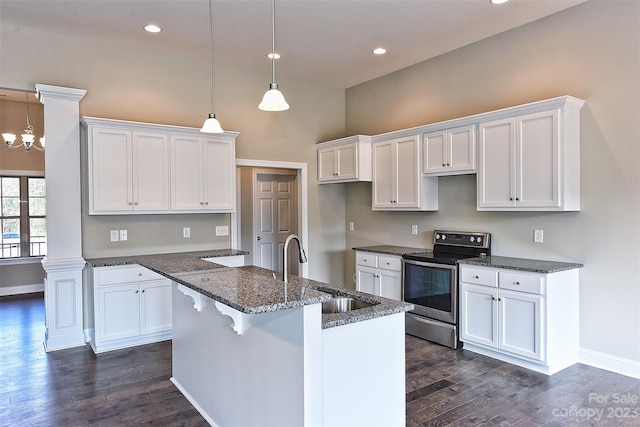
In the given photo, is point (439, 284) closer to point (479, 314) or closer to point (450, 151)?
point (479, 314)

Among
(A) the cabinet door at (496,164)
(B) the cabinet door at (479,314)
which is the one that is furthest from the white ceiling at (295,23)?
(B) the cabinet door at (479,314)

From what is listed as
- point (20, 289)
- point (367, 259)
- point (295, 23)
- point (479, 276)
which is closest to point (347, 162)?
point (367, 259)

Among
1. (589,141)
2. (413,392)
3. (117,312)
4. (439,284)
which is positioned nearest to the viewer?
(413,392)

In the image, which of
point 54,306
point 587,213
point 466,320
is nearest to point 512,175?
point 587,213

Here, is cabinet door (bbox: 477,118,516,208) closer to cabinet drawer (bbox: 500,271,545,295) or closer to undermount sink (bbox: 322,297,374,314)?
cabinet drawer (bbox: 500,271,545,295)

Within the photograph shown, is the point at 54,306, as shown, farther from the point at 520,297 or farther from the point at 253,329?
the point at 520,297

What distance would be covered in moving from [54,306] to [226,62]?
325 cm

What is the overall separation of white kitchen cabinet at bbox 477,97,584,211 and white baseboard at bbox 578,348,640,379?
1247 millimetres

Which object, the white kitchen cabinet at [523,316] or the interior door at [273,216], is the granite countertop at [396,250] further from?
the interior door at [273,216]

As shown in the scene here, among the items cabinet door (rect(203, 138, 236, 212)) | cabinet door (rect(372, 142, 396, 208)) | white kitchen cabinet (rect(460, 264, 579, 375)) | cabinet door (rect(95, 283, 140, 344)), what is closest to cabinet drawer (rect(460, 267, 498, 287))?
white kitchen cabinet (rect(460, 264, 579, 375))

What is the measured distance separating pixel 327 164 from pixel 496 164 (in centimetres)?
250

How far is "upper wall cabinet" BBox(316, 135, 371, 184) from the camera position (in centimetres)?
529

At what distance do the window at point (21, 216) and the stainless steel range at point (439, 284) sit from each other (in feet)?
19.2

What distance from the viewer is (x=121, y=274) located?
4.09 metres
